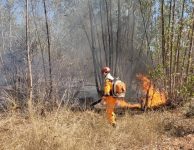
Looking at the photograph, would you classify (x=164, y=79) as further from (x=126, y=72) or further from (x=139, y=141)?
(x=126, y=72)

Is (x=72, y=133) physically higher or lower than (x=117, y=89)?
lower

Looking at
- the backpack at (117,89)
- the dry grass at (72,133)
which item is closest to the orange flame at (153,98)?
the backpack at (117,89)

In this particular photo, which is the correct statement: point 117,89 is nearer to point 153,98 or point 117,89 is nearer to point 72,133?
point 72,133

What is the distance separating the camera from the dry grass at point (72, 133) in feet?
24.6

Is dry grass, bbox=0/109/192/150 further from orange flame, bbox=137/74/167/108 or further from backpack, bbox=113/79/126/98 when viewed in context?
orange flame, bbox=137/74/167/108

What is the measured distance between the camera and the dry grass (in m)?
7.50

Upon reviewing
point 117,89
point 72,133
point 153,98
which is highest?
point 117,89

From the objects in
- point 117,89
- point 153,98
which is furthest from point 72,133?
point 153,98

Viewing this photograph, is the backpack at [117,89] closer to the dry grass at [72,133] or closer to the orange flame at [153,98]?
the dry grass at [72,133]

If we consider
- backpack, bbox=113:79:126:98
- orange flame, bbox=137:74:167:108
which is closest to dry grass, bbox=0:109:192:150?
backpack, bbox=113:79:126:98

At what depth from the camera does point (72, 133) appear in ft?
25.3

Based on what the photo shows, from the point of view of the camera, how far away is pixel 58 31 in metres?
35.2

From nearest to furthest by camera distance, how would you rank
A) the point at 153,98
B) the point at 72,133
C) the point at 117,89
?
the point at 72,133
the point at 117,89
the point at 153,98

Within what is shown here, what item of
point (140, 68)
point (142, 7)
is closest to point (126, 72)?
point (140, 68)
